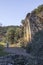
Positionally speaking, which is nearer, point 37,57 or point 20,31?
point 37,57

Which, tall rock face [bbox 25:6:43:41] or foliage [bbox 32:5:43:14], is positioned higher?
foliage [bbox 32:5:43:14]

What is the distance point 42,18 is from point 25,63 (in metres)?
10.6

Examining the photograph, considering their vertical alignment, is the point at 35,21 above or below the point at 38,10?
below

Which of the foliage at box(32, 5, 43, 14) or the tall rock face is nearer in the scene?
the tall rock face

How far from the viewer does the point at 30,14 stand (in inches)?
917

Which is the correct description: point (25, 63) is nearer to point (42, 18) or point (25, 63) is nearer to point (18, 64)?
point (18, 64)

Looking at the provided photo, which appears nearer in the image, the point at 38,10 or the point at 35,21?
the point at 35,21

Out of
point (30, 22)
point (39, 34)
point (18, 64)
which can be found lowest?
point (18, 64)

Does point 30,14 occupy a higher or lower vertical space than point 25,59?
higher

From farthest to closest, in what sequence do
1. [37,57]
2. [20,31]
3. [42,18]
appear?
[20,31], [42,18], [37,57]

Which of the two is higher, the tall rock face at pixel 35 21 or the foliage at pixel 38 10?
the foliage at pixel 38 10

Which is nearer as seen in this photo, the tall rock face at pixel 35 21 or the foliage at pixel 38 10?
the tall rock face at pixel 35 21

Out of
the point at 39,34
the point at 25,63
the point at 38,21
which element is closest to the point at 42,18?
the point at 38,21

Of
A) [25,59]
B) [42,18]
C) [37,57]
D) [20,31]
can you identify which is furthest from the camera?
[20,31]
